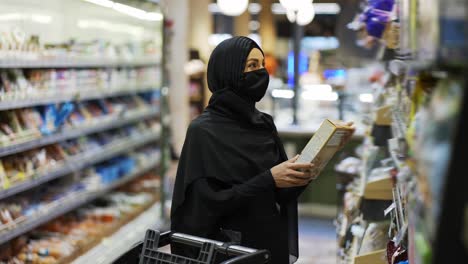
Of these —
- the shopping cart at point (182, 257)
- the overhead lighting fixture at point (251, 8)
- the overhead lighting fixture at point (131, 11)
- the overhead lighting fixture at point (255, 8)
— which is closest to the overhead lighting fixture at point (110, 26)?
the overhead lighting fixture at point (131, 11)

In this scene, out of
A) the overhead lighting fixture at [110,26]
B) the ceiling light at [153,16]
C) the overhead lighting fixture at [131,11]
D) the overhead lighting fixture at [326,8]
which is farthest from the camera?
the overhead lighting fixture at [326,8]

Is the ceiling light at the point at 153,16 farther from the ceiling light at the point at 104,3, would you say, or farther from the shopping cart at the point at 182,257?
the shopping cart at the point at 182,257

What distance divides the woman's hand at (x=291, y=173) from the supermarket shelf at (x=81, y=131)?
7.83 feet

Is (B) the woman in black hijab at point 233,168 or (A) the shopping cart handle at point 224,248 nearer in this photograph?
(A) the shopping cart handle at point 224,248

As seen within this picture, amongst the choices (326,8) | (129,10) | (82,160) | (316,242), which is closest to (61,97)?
(82,160)

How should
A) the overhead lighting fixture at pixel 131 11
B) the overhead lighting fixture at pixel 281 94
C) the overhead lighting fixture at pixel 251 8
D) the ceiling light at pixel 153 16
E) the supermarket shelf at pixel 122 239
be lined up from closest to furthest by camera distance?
the supermarket shelf at pixel 122 239, the overhead lighting fixture at pixel 131 11, the ceiling light at pixel 153 16, the overhead lighting fixture at pixel 281 94, the overhead lighting fixture at pixel 251 8

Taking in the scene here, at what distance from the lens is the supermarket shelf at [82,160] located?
4.66 m

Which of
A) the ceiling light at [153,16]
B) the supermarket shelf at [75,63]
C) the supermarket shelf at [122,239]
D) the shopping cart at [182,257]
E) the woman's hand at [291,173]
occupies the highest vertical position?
the ceiling light at [153,16]

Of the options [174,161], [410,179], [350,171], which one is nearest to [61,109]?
[350,171]

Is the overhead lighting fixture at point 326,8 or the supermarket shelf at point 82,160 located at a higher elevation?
the overhead lighting fixture at point 326,8

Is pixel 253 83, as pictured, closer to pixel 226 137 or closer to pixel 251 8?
pixel 226 137

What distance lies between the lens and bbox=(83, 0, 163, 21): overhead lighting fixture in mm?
6209

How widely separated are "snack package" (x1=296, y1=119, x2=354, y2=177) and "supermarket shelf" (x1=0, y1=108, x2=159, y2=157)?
8.14ft

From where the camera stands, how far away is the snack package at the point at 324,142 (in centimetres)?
249
